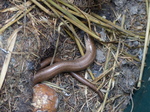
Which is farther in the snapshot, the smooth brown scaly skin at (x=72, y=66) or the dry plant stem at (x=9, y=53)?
the smooth brown scaly skin at (x=72, y=66)

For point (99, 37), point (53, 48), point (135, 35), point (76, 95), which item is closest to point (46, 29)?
point (53, 48)

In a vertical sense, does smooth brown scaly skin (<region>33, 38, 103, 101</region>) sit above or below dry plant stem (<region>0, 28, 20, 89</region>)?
below

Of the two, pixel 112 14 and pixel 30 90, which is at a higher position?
pixel 112 14

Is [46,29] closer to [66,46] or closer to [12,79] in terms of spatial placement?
[66,46]

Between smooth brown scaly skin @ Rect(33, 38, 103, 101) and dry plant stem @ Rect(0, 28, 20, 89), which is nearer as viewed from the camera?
dry plant stem @ Rect(0, 28, 20, 89)

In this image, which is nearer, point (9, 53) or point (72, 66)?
point (9, 53)

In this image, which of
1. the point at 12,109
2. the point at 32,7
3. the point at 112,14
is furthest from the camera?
the point at 112,14

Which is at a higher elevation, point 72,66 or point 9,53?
point 9,53

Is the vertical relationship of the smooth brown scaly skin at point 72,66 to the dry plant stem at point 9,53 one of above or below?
below
